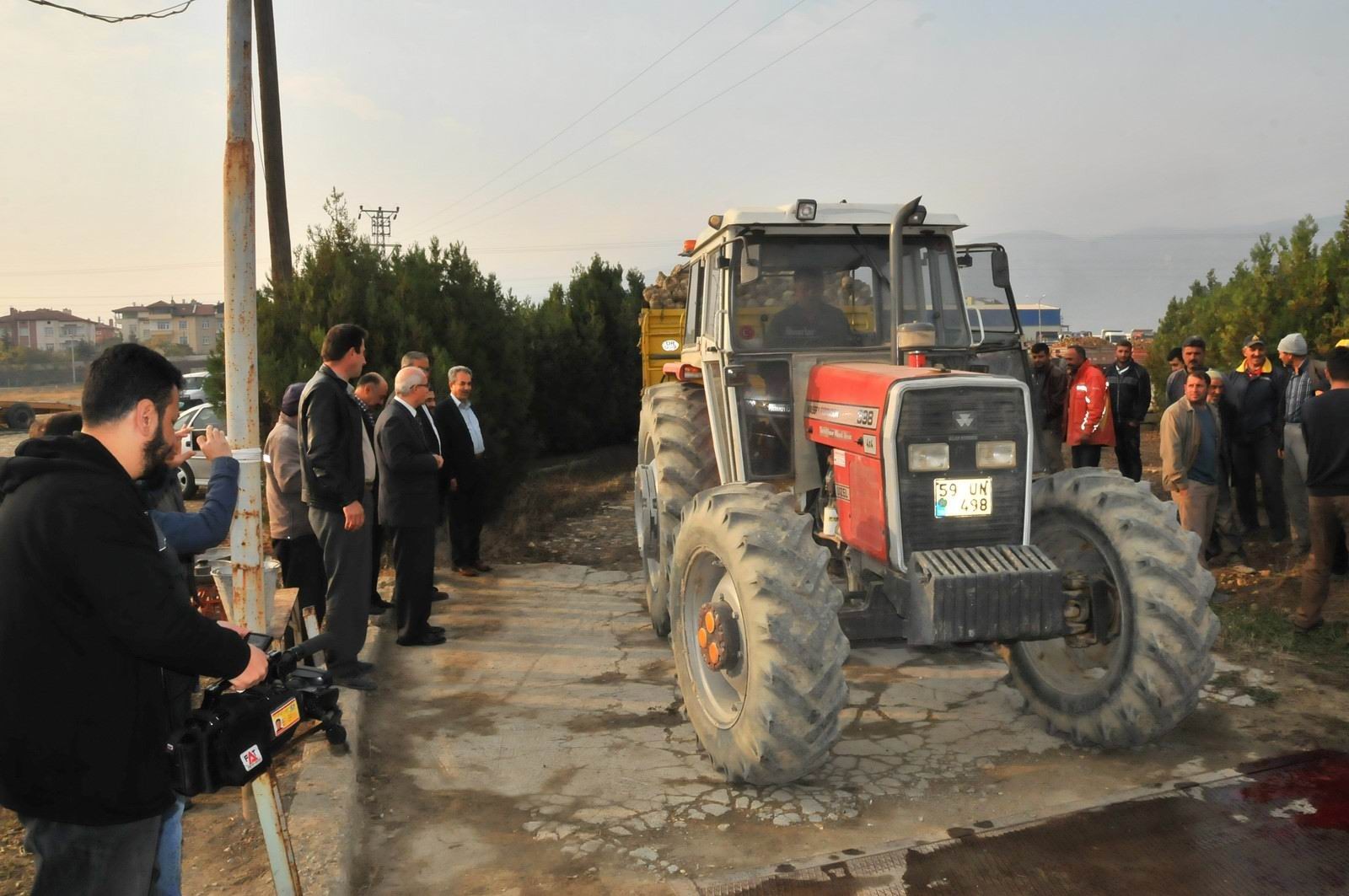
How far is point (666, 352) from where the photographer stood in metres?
10.6

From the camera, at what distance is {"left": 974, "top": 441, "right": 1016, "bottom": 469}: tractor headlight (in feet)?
15.2

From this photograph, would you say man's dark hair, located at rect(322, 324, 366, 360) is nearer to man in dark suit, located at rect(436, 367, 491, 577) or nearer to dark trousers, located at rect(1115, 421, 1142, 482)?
man in dark suit, located at rect(436, 367, 491, 577)

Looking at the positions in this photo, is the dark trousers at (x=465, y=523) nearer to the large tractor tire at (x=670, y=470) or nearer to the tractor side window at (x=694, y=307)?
the large tractor tire at (x=670, y=470)

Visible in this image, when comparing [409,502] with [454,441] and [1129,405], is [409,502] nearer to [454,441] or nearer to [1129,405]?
[454,441]

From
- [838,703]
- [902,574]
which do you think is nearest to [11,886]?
[838,703]

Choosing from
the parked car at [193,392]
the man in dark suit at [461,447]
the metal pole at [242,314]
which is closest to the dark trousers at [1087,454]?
the man in dark suit at [461,447]

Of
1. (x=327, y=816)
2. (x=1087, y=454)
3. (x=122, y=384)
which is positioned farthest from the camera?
(x=1087, y=454)

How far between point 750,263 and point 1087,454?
16.2ft

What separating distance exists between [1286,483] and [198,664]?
27.5 feet

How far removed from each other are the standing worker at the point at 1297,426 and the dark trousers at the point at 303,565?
23.5 ft

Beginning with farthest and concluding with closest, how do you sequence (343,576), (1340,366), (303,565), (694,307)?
(694,307)
(1340,366)
(303,565)
(343,576)

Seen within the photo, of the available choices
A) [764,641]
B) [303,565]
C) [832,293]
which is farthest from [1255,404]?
[303,565]

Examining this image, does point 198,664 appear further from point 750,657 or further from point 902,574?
point 902,574

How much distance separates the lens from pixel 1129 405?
9656 mm
